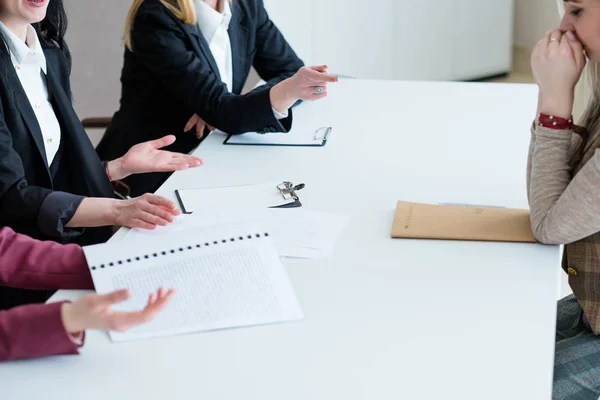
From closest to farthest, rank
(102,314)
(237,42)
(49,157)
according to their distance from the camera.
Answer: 1. (102,314)
2. (49,157)
3. (237,42)

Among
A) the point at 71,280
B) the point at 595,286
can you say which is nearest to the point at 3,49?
the point at 71,280

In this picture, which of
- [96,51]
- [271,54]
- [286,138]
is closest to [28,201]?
[286,138]

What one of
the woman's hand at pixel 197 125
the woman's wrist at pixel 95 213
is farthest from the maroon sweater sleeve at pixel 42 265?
the woman's hand at pixel 197 125

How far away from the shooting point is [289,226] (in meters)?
1.44

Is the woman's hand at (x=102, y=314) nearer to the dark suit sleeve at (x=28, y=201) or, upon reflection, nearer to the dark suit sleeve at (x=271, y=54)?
the dark suit sleeve at (x=28, y=201)

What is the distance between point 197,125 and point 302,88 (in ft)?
1.18

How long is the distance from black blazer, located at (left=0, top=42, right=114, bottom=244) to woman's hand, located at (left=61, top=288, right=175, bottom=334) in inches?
21.9

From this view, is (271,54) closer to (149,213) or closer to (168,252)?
(149,213)

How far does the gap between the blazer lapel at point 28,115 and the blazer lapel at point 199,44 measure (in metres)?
0.52

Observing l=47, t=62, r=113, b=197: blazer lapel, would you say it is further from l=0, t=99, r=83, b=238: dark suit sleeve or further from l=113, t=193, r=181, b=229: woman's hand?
l=113, t=193, r=181, b=229: woman's hand

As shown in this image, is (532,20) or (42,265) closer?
(42,265)

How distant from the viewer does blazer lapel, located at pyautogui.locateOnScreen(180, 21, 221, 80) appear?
82.0 inches

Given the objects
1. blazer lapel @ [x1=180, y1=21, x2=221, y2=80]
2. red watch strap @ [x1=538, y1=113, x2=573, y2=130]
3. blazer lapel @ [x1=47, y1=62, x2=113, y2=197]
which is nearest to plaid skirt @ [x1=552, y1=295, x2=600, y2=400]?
red watch strap @ [x1=538, y1=113, x2=573, y2=130]

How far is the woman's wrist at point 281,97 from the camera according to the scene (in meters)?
1.92
